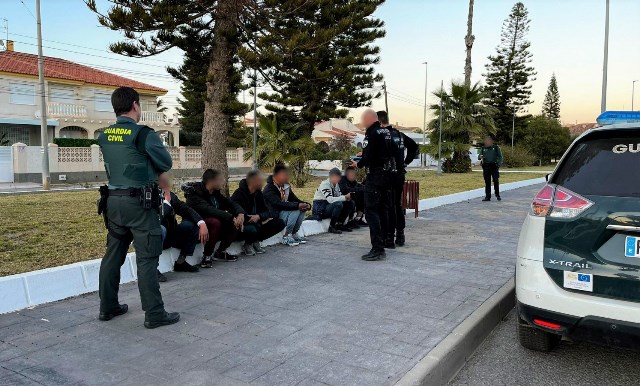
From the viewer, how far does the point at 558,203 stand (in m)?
3.21

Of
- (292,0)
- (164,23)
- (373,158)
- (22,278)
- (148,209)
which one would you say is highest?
(292,0)

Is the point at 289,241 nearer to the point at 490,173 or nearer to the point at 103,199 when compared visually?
the point at 103,199

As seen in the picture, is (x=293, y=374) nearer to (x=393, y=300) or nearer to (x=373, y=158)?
(x=393, y=300)

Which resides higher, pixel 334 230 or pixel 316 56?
pixel 316 56

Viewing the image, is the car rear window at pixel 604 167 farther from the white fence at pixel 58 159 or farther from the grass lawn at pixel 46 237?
the white fence at pixel 58 159

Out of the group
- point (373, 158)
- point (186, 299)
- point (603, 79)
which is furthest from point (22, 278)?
point (603, 79)

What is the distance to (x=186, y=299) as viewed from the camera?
463cm

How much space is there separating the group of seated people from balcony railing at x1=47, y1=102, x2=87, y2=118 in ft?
105

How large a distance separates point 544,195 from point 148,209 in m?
2.89

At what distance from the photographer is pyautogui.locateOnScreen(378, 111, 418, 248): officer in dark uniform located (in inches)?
266

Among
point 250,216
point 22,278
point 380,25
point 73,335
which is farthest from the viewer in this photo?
point 380,25

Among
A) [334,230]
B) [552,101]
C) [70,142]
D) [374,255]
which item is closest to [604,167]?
[374,255]

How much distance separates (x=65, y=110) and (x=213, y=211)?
3389 centimetres

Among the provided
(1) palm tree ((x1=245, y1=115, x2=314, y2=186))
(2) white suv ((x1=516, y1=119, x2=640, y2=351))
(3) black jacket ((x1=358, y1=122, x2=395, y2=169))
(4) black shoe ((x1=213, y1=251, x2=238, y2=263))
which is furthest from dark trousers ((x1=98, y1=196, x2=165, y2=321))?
(1) palm tree ((x1=245, y1=115, x2=314, y2=186))
